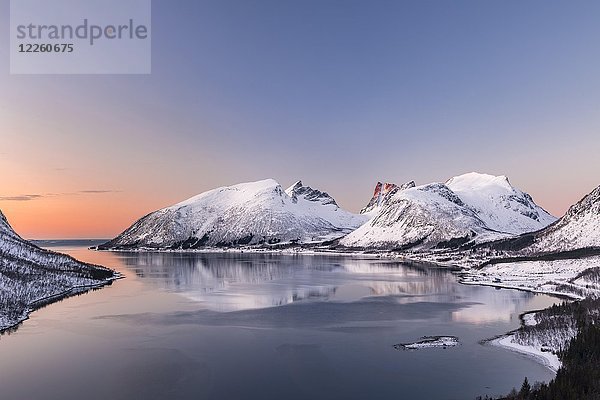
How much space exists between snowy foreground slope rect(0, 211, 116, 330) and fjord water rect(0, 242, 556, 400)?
3649mm

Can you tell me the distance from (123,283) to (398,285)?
196 feet

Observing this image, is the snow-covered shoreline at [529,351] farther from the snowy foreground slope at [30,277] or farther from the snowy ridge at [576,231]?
the snowy ridge at [576,231]

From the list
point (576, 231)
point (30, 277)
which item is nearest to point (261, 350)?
point (30, 277)

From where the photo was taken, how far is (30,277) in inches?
3159

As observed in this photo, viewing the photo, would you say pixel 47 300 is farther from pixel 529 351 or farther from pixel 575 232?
pixel 575 232

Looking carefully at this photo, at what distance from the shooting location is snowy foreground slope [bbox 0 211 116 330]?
61.7 m

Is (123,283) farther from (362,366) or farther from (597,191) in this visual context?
(597,191)

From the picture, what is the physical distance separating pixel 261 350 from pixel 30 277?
60.2m

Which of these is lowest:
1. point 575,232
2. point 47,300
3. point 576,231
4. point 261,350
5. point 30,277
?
point 261,350

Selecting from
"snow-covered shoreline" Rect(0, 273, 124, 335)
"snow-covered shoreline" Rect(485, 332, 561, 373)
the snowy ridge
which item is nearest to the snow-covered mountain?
the snowy ridge

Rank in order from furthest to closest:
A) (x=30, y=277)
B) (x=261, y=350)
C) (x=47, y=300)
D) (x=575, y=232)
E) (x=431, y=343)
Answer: (x=575, y=232), (x=30, y=277), (x=47, y=300), (x=431, y=343), (x=261, y=350)

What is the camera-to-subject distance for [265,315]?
191 feet

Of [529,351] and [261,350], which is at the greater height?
[261,350]

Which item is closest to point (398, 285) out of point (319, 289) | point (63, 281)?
point (319, 289)
